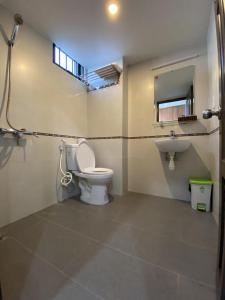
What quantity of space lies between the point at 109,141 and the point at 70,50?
139cm

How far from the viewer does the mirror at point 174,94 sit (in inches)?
82.2

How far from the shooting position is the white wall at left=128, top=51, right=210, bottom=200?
2010 millimetres

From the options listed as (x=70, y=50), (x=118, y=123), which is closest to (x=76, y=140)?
(x=118, y=123)

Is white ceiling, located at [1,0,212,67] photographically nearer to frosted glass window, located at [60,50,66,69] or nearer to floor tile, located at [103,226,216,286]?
frosted glass window, located at [60,50,66,69]

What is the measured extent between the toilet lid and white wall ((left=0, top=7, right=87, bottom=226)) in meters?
0.29

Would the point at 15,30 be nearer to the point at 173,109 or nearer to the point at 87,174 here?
the point at 87,174

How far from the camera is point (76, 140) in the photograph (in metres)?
2.38

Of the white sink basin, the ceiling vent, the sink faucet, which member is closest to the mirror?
the sink faucet

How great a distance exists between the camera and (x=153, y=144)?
235cm

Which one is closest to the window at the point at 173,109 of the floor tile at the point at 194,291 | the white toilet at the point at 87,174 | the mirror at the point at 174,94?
the mirror at the point at 174,94

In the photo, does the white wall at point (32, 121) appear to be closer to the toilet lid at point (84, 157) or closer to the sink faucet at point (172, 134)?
the toilet lid at point (84, 157)

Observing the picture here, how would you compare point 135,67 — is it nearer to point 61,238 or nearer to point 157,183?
point 157,183

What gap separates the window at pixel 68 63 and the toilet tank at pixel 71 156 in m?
1.11

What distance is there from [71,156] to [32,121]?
2.13ft
